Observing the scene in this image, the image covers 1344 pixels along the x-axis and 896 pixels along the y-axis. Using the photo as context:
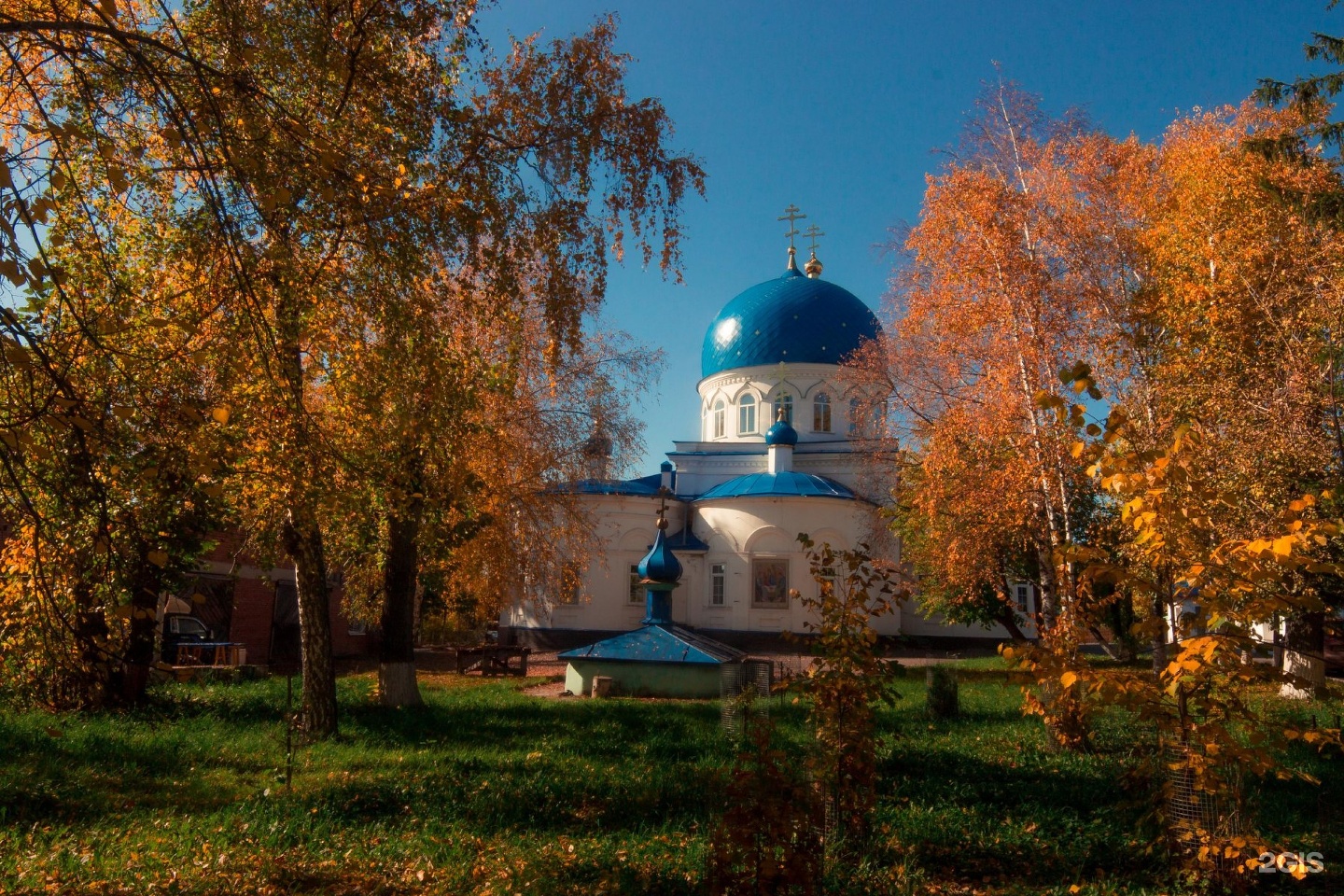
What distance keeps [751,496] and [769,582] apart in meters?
2.59

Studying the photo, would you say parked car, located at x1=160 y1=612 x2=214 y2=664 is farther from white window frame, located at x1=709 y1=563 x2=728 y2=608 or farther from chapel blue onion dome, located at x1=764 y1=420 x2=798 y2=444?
chapel blue onion dome, located at x1=764 y1=420 x2=798 y2=444

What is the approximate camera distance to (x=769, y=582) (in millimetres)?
27422

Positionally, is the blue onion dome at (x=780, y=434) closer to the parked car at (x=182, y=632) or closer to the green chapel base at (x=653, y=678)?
the green chapel base at (x=653, y=678)

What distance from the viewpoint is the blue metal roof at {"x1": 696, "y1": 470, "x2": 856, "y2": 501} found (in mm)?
27188

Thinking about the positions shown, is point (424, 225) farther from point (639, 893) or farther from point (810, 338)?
point (810, 338)

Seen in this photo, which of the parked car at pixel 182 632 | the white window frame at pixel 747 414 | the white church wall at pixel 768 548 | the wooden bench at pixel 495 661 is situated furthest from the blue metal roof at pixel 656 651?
the white window frame at pixel 747 414

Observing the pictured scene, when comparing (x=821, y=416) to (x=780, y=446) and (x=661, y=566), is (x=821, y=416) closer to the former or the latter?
(x=780, y=446)

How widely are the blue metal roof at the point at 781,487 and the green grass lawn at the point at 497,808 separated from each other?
53.1ft

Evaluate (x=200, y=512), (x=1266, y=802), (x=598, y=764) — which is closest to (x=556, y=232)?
(x=598, y=764)

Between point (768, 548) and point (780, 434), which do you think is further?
point (780, 434)

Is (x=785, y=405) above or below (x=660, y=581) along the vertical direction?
above

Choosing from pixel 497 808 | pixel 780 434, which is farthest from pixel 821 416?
pixel 497 808

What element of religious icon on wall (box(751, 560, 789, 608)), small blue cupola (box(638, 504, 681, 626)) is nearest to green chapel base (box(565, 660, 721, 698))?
small blue cupola (box(638, 504, 681, 626))

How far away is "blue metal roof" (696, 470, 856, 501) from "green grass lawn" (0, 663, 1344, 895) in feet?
53.1
